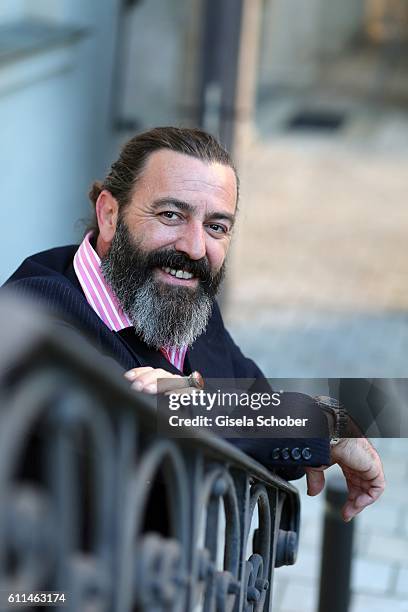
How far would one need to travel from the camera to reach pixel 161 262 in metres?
2.39

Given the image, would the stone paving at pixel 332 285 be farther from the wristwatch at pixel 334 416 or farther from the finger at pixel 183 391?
the finger at pixel 183 391

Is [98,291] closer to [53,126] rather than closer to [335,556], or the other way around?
[335,556]

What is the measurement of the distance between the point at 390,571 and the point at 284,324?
3149mm

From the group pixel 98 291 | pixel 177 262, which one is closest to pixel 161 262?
pixel 177 262

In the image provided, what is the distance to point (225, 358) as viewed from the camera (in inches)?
107

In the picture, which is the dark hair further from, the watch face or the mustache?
the watch face

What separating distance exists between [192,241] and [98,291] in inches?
8.9

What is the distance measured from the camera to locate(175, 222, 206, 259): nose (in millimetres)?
2346

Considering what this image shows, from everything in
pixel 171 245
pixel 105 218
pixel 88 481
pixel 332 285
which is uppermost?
pixel 332 285

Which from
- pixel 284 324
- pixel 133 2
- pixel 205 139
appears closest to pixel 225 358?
pixel 205 139

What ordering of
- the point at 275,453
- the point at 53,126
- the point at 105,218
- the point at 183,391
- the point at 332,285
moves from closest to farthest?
the point at 183,391
the point at 275,453
the point at 105,218
the point at 53,126
the point at 332,285

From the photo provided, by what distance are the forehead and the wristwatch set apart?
42 centimetres

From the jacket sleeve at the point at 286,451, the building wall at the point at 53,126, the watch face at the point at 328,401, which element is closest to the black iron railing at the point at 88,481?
the jacket sleeve at the point at 286,451

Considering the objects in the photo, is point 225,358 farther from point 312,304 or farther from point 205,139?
point 312,304
